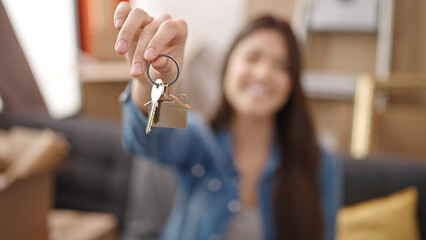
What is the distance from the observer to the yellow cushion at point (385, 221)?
→ 3.68 feet

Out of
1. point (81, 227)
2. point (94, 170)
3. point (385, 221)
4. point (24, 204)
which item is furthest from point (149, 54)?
point (94, 170)

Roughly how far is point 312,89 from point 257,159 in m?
1.00

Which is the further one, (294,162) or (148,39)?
(294,162)

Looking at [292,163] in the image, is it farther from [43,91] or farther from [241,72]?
[43,91]

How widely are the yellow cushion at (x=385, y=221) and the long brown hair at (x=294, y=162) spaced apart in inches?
9.3

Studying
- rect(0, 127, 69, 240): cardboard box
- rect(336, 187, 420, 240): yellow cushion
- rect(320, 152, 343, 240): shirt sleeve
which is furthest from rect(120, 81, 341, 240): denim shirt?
rect(0, 127, 69, 240): cardboard box

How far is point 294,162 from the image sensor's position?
0.96 meters

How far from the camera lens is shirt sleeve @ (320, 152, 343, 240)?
948 millimetres

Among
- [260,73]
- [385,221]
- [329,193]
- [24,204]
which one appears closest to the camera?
[24,204]

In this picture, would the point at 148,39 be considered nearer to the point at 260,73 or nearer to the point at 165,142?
the point at 165,142

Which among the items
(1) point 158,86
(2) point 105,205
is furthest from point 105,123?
(1) point 158,86

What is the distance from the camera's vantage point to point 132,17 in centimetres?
23

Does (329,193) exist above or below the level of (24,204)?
below

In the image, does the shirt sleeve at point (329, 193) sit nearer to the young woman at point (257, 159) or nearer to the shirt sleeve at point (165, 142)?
the young woman at point (257, 159)
